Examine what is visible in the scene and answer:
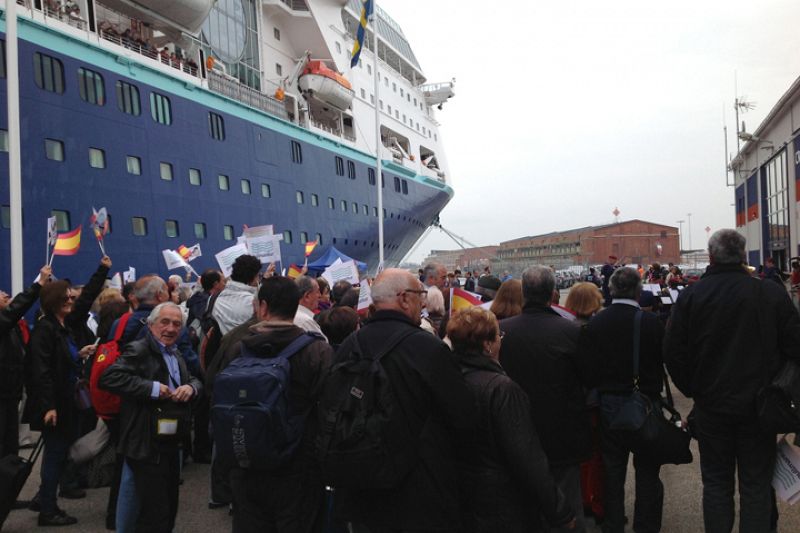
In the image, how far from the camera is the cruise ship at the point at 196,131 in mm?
14680

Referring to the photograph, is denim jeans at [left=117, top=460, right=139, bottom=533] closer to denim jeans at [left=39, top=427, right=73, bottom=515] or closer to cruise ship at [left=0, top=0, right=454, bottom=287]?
denim jeans at [left=39, top=427, right=73, bottom=515]

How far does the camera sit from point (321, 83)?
1039 inches

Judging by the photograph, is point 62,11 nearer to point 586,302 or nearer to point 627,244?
point 586,302

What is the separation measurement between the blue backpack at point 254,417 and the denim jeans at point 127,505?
1.21m

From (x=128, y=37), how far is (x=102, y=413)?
1677 cm

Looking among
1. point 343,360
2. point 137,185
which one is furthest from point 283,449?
point 137,185

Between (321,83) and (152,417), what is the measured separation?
959 inches

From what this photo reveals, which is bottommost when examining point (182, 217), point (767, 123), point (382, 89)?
point (182, 217)

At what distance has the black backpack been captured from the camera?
2.39m

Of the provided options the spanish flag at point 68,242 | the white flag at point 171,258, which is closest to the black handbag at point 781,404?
the spanish flag at point 68,242

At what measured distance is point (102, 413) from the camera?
13.4 feet

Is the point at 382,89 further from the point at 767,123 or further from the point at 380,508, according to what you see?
the point at 380,508

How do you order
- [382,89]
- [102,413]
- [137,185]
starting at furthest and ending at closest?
[382,89] → [137,185] → [102,413]

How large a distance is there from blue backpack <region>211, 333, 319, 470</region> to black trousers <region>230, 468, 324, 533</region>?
194mm
